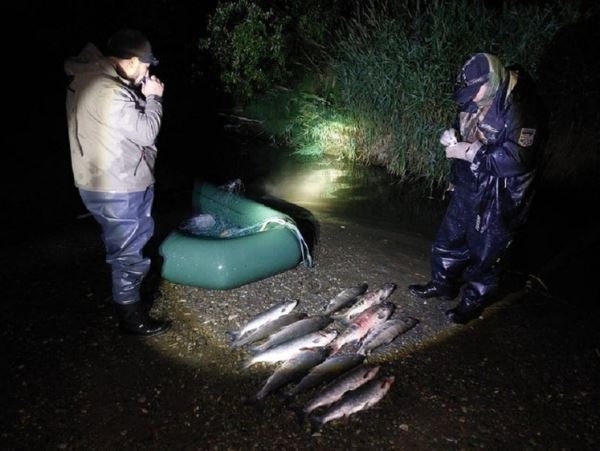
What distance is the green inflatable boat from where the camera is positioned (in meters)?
4.16

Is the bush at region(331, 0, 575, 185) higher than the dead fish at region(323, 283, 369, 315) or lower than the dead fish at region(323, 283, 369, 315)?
higher

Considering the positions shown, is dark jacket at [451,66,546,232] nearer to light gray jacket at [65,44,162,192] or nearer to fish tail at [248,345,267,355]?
fish tail at [248,345,267,355]

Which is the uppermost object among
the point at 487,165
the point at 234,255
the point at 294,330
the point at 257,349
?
the point at 487,165

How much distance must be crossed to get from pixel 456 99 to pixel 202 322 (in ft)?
9.39

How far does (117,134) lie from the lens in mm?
2961

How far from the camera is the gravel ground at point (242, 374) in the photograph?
2873mm

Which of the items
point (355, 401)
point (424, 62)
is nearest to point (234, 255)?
point (355, 401)

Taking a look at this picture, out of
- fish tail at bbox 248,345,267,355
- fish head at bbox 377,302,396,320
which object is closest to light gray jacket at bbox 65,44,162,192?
fish tail at bbox 248,345,267,355

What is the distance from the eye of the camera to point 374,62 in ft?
26.5

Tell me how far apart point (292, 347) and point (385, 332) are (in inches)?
33.5

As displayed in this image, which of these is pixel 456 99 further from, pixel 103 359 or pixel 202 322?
pixel 103 359

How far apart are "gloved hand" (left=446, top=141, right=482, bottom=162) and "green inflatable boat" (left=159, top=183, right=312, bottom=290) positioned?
1.83m

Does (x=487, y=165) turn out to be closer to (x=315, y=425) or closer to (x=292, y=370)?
(x=292, y=370)

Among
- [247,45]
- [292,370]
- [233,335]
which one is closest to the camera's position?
[292,370]
